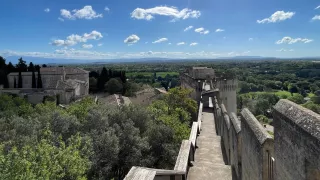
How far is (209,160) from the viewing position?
13.5m

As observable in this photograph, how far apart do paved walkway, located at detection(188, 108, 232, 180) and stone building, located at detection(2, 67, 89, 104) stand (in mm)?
40571

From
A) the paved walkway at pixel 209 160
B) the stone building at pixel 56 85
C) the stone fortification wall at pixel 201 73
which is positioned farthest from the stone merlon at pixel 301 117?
the stone building at pixel 56 85

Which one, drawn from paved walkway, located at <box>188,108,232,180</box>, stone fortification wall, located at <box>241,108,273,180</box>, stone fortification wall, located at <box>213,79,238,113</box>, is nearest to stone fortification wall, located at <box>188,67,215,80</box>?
stone fortification wall, located at <box>213,79,238,113</box>

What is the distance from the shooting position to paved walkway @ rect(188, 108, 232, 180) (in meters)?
10.9

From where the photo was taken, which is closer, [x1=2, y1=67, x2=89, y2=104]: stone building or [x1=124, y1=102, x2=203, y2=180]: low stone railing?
[x1=124, y1=102, x2=203, y2=180]: low stone railing

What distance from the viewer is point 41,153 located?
1137cm

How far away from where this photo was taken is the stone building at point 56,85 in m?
56.4

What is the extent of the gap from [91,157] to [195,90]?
21098 millimetres

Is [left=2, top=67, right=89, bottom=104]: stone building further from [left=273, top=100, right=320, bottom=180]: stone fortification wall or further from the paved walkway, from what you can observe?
[left=273, top=100, right=320, bottom=180]: stone fortification wall

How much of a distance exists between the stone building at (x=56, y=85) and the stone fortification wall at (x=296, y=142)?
178 feet

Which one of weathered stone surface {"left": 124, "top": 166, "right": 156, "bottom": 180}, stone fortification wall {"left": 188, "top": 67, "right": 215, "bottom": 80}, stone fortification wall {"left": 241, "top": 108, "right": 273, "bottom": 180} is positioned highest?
stone fortification wall {"left": 188, "top": 67, "right": 215, "bottom": 80}

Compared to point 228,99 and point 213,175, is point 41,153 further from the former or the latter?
point 228,99

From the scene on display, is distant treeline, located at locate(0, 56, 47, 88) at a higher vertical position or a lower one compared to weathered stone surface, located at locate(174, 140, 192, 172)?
higher

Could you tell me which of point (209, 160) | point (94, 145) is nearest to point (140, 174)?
point (209, 160)
